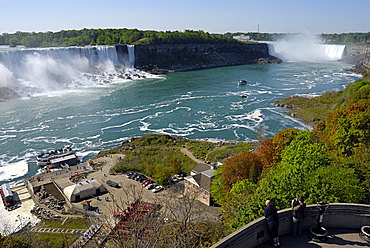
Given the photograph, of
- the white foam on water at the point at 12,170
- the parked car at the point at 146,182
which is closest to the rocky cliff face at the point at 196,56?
the white foam on water at the point at 12,170

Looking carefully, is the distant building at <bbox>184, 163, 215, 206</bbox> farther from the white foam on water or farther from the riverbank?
the white foam on water

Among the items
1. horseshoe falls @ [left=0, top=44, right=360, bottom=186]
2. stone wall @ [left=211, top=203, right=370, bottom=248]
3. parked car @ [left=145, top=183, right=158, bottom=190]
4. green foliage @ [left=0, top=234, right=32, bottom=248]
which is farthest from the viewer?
horseshoe falls @ [left=0, top=44, right=360, bottom=186]

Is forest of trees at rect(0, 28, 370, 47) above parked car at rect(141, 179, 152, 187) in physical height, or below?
above

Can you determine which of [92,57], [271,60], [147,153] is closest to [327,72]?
[271,60]

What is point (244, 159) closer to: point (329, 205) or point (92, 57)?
point (329, 205)

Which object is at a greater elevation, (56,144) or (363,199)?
(363,199)

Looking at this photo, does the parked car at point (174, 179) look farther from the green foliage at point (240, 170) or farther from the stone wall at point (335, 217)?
the stone wall at point (335, 217)

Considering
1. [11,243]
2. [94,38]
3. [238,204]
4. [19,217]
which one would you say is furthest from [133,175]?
[94,38]

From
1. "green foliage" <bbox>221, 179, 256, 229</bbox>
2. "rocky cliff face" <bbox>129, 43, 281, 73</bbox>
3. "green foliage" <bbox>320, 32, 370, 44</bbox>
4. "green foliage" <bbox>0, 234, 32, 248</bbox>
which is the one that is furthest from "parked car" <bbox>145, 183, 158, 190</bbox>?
"green foliage" <bbox>320, 32, 370, 44</bbox>
